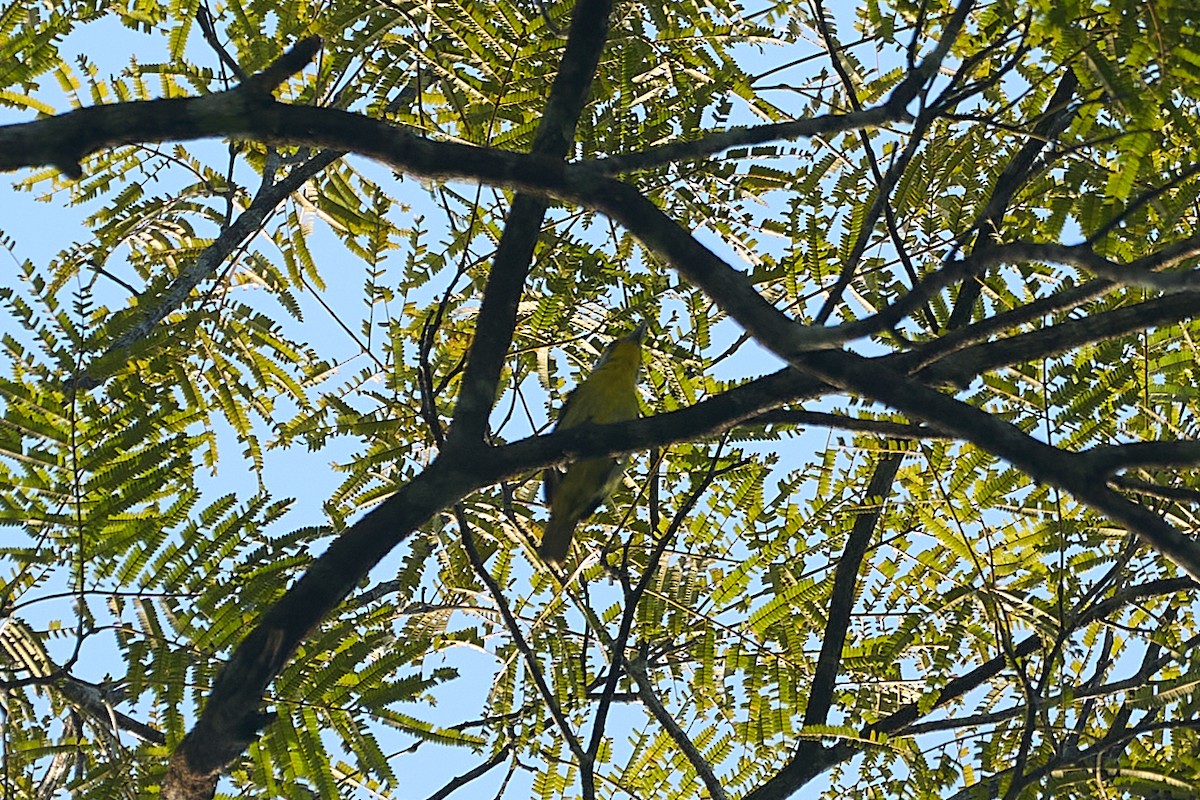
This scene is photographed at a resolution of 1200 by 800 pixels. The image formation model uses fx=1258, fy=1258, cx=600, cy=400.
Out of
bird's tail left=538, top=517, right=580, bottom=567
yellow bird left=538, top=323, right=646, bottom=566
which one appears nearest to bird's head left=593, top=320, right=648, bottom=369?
yellow bird left=538, top=323, right=646, bottom=566

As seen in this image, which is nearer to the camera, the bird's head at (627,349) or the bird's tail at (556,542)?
the bird's tail at (556,542)

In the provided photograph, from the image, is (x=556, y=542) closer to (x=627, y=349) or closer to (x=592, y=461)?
(x=592, y=461)

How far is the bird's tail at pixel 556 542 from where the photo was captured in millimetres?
4652

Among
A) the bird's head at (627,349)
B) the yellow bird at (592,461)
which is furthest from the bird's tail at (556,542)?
the bird's head at (627,349)

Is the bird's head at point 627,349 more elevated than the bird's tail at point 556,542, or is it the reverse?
the bird's head at point 627,349

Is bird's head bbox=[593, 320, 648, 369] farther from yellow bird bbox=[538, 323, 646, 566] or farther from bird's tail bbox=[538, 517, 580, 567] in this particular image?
bird's tail bbox=[538, 517, 580, 567]

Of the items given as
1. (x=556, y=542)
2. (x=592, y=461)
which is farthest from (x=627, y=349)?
(x=556, y=542)

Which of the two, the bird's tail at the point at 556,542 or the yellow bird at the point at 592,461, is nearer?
the bird's tail at the point at 556,542

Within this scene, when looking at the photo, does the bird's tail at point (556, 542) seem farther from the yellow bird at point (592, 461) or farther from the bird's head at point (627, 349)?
the bird's head at point (627, 349)

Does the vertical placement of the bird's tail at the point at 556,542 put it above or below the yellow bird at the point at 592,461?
below

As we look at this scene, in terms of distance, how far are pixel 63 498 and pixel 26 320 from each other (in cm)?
52

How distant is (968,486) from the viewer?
4.42 meters

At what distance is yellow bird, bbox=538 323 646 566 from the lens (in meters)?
4.92

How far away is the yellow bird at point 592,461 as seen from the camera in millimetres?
4922
